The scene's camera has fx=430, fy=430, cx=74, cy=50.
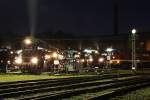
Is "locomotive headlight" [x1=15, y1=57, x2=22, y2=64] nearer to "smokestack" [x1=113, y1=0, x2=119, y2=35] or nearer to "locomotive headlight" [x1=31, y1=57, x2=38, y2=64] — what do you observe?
"locomotive headlight" [x1=31, y1=57, x2=38, y2=64]

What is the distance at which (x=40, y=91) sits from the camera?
1833 cm

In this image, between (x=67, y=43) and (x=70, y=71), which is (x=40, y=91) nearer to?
(x=70, y=71)

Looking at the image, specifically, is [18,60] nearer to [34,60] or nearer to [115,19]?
[34,60]

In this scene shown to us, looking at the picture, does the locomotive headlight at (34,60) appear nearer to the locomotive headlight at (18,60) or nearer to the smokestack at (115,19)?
the locomotive headlight at (18,60)

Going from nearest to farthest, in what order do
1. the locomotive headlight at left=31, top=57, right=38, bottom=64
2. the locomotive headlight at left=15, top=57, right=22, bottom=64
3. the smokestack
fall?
the locomotive headlight at left=31, top=57, right=38, bottom=64
the locomotive headlight at left=15, top=57, right=22, bottom=64
the smokestack

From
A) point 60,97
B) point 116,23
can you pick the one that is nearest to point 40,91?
point 60,97

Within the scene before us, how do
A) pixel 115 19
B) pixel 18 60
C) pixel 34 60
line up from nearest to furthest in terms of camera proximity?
pixel 34 60 → pixel 18 60 → pixel 115 19

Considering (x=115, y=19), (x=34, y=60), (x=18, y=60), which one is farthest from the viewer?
(x=115, y=19)

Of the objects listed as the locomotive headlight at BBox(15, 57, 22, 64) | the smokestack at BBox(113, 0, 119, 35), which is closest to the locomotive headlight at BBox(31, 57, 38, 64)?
the locomotive headlight at BBox(15, 57, 22, 64)

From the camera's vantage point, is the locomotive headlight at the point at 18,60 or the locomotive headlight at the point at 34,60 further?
the locomotive headlight at the point at 18,60

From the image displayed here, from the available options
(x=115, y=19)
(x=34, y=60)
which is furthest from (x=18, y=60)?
(x=115, y=19)

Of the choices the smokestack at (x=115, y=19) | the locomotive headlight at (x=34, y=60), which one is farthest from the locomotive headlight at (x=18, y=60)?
the smokestack at (x=115, y=19)

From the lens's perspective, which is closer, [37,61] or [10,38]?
[37,61]

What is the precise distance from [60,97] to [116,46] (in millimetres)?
48169
